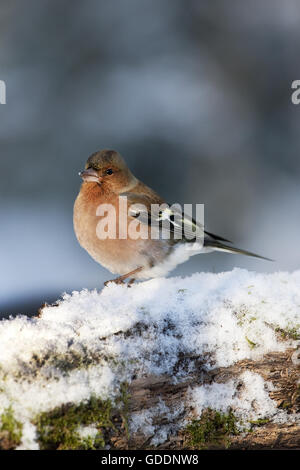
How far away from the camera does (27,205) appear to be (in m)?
6.44

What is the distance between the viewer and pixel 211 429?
1972 millimetres

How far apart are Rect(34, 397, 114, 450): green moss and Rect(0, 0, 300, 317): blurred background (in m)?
4.16

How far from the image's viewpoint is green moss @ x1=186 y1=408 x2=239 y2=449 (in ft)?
6.39

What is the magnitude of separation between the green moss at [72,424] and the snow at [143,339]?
32 millimetres

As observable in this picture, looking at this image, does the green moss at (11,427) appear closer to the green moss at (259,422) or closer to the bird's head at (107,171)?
the green moss at (259,422)

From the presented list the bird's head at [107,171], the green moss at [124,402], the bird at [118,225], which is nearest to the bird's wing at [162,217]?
the bird at [118,225]

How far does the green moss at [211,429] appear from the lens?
6.39 ft

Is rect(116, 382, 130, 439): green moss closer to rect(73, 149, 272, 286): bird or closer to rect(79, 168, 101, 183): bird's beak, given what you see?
rect(73, 149, 272, 286): bird

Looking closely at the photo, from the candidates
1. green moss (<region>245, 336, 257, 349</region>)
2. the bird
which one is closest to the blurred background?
the bird

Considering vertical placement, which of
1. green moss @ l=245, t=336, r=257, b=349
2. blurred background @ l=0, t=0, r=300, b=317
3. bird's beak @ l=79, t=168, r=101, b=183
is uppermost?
blurred background @ l=0, t=0, r=300, b=317

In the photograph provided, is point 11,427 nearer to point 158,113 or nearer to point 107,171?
point 107,171

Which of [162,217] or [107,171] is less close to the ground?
[107,171]

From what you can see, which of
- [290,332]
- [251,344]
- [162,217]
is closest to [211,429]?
[251,344]

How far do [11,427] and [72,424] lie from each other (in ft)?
0.73
